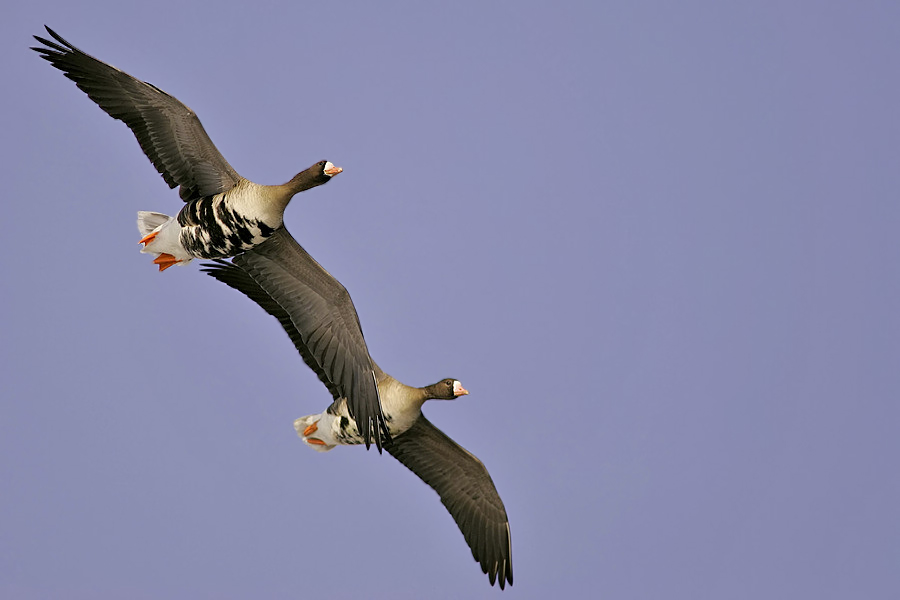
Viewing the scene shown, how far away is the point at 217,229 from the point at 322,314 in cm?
210

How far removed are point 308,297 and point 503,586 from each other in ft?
19.8

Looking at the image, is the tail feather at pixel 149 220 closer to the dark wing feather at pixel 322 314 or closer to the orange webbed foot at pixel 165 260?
the orange webbed foot at pixel 165 260

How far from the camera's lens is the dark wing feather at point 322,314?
60.4 feet

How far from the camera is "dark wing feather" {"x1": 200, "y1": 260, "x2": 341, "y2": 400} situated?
2016cm

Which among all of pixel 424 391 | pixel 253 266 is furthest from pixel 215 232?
pixel 424 391

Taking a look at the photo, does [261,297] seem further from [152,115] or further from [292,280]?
[152,115]

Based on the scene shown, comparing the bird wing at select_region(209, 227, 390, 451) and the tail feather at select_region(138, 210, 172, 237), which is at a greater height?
the tail feather at select_region(138, 210, 172, 237)

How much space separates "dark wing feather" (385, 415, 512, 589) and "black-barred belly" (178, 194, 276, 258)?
4.33m

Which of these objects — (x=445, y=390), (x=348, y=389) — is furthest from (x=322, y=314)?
(x=445, y=390)

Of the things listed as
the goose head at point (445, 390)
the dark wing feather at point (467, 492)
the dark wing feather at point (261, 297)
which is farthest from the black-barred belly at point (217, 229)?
the dark wing feather at point (467, 492)

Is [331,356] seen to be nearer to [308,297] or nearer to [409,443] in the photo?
[308,297]

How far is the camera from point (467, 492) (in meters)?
20.2

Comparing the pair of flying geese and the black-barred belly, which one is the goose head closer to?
the pair of flying geese

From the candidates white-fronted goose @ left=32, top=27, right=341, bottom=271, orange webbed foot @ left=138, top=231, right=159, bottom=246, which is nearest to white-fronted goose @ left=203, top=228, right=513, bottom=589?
white-fronted goose @ left=32, top=27, right=341, bottom=271
